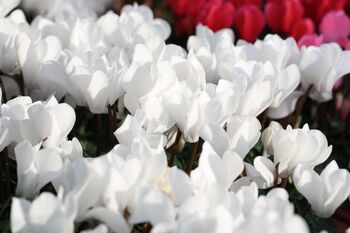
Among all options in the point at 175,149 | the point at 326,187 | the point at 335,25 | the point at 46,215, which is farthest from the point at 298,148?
the point at 335,25

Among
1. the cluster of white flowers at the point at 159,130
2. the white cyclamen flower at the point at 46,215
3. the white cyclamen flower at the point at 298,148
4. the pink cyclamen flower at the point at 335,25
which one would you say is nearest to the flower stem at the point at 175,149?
the cluster of white flowers at the point at 159,130

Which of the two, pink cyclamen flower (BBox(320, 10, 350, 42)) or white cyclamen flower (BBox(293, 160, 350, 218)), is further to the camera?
pink cyclamen flower (BBox(320, 10, 350, 42))

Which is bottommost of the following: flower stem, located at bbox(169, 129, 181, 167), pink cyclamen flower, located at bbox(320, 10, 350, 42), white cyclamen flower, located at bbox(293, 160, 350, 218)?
pink cyclamen flower, located at bbox(320, 10, 350, 42)

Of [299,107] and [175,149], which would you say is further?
[299,107]

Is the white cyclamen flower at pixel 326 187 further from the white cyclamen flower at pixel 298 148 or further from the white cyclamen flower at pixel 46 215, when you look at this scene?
the white cyclamen flower at pixel 46 215

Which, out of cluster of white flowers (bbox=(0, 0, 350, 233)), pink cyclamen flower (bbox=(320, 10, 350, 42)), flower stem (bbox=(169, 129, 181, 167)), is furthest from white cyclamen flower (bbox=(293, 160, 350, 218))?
pink cyclamen flower (bbox=(320, 10, 350, 42))

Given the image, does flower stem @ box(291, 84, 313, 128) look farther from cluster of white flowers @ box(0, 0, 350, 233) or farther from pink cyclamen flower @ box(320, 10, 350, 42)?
pink cyclamen flower @ box(320, 10, 350, 42)

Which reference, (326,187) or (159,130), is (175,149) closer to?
(159,130)

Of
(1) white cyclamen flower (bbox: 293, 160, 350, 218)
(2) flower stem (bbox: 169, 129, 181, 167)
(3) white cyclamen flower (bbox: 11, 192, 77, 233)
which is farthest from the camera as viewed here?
(2) flower stem (bbox: 169, 129, 181, 167)

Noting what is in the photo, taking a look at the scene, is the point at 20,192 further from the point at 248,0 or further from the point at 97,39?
the point at 248,0

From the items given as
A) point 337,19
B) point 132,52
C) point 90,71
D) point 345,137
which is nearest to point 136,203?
point 90,71
